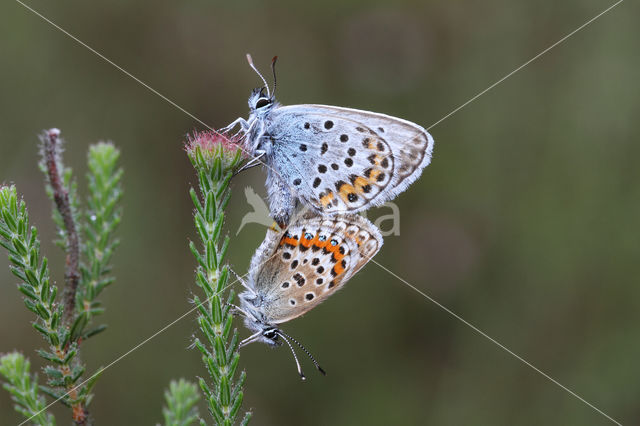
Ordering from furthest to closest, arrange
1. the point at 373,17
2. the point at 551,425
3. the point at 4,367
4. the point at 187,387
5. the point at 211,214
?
the point at 373,17
the point at 551,425
the point at 211,214
the point at 4,367
the point at 187,387

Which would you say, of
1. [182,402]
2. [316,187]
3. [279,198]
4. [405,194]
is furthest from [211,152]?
[405,194]

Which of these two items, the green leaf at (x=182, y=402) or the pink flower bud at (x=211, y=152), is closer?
the green leaf at (x=182, y=402)

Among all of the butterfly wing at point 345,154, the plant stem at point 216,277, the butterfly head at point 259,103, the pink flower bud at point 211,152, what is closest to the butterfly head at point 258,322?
the plant stem at point 216,277

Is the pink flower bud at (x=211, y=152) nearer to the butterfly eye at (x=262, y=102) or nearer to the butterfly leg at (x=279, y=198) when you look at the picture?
the butterfly leg at (x=279, y=198)

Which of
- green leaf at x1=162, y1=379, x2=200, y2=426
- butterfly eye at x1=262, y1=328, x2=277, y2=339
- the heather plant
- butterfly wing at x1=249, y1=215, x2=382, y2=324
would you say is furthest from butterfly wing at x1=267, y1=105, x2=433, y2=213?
green leaf at x1=162, y1=379, x2=200, y2=426

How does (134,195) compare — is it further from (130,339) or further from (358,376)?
(358,376)

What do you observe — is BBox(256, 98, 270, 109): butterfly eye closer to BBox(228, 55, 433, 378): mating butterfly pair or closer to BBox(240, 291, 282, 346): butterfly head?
BBox(228, 55, 433, 378): mating butterfly pair

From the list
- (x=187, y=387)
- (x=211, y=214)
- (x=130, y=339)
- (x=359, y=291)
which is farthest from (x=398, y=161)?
(x=130, y=339)
